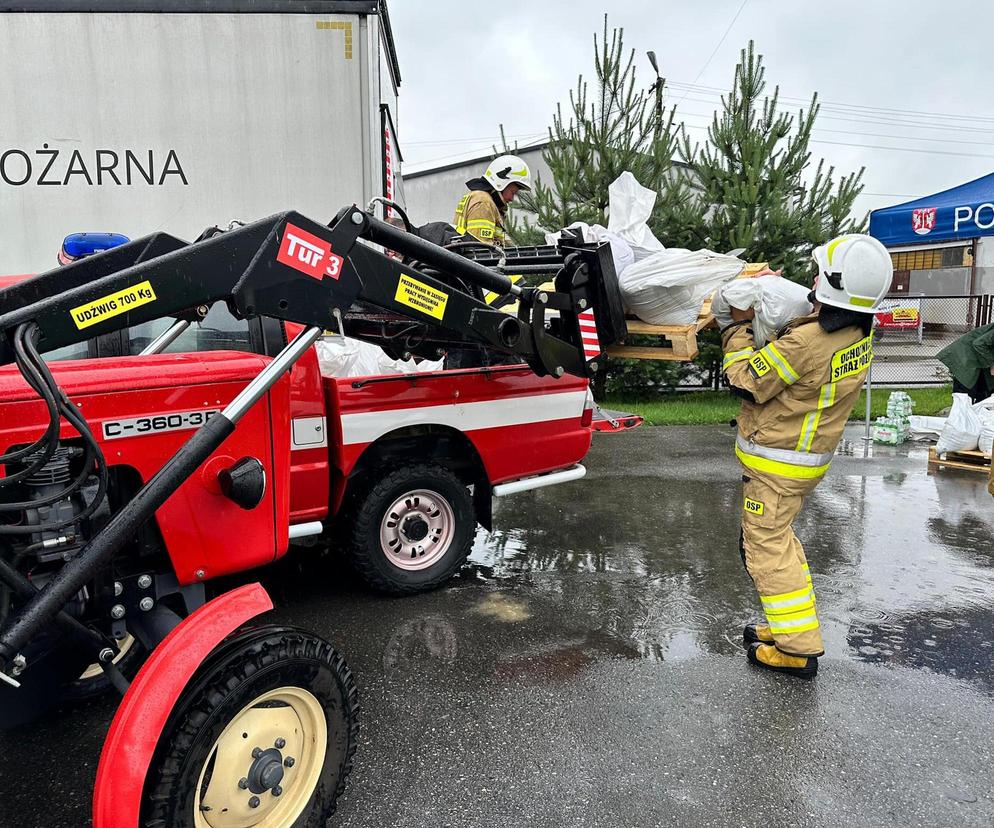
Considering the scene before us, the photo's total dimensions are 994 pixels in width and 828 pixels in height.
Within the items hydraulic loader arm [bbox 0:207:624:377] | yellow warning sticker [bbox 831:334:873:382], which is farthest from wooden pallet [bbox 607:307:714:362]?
hydraulic loader arm [bbox 0:207:624:377]

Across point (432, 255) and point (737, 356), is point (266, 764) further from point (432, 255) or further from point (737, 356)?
point (737, 356)

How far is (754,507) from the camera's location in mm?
3654

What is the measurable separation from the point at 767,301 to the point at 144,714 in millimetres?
3090

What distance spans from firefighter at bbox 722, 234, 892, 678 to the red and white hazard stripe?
651mm

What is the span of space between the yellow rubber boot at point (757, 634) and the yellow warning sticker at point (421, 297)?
2296 mm

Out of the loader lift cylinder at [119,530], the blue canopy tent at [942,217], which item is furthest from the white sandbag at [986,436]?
the loader lift cylinder at [119,530]

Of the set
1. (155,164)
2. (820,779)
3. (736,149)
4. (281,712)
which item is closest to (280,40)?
(155,164)

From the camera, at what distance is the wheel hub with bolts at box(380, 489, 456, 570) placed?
171 inches

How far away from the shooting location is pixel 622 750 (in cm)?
297

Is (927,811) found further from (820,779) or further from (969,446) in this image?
(969,446)

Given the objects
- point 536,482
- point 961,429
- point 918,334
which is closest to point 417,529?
point 536,482

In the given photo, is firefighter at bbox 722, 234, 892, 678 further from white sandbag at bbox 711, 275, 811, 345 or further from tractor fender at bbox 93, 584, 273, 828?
tractor fender at bbox 93, 584, 273, 828

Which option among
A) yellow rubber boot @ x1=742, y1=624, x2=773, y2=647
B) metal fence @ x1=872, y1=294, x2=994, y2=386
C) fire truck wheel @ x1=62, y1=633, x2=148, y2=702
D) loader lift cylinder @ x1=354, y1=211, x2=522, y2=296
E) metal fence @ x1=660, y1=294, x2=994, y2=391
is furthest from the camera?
metal fence @ x1=872, y1=294, x2=994, y2=386

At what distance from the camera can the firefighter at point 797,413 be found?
3.41 meters
